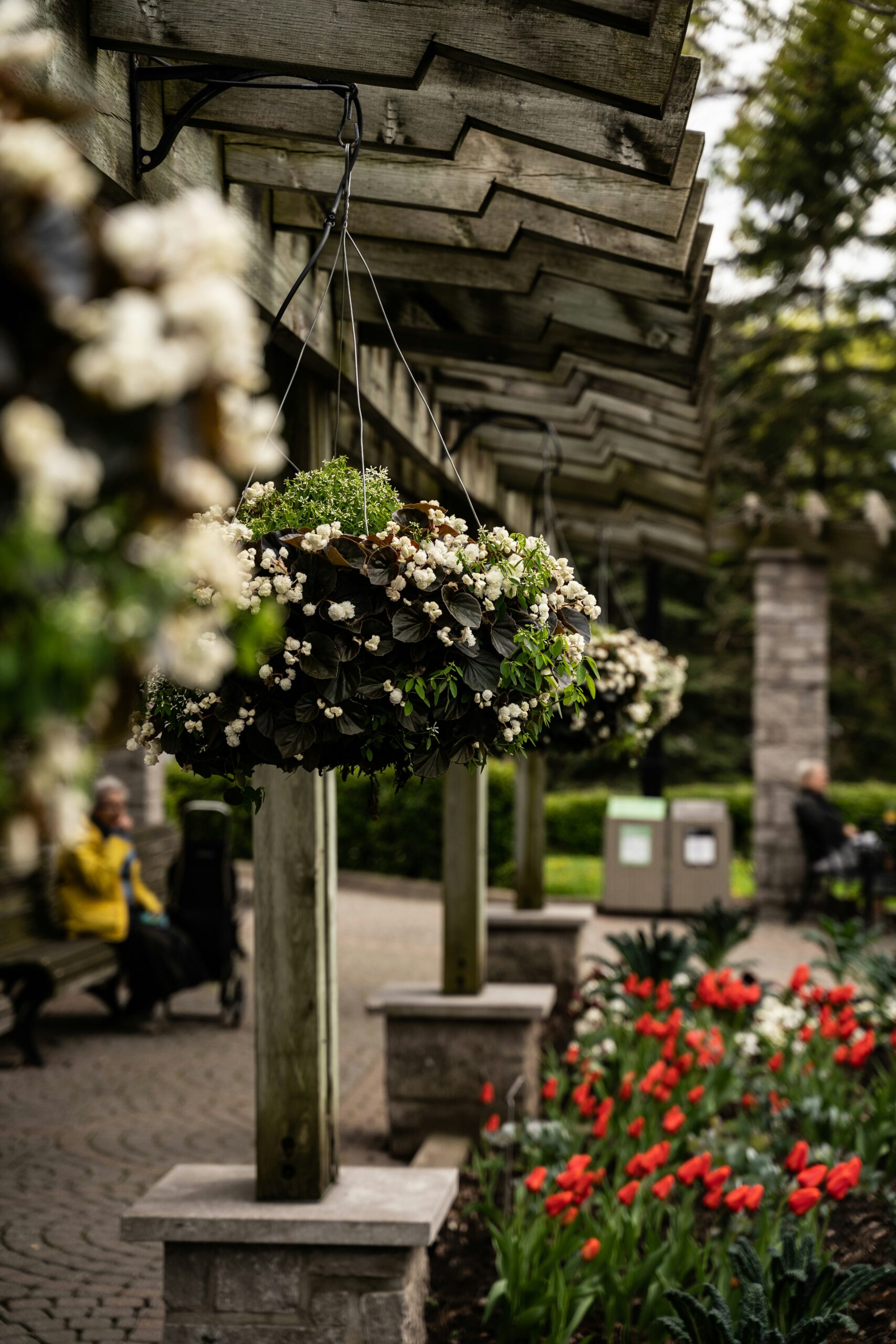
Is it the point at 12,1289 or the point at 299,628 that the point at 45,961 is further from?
the point at 299,628

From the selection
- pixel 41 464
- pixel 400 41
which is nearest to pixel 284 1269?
pixel 400 41

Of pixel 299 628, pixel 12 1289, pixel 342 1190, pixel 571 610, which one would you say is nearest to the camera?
pixel 299 628

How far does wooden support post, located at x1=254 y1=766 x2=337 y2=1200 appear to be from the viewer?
3326 millimetres

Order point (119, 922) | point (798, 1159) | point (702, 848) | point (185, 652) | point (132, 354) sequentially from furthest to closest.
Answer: point (702, 848), point (119, 922), point (798, 1159), point (185, 652), point (132, 354)

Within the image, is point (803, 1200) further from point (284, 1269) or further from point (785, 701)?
point (785, 701)

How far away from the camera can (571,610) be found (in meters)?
2.23

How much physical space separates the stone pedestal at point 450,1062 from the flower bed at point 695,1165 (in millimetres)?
146

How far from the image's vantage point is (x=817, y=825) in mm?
12094

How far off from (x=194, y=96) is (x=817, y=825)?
10.6m

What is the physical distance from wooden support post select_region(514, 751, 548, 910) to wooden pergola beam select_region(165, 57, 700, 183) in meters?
5.84

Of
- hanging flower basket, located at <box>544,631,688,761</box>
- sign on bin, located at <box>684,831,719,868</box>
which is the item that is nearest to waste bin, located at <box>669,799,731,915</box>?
sign on bin, located at <box>684,831,719,868</box>

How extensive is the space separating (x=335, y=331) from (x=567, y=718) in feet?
6.70

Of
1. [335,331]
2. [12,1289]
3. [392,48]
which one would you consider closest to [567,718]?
[335,331]

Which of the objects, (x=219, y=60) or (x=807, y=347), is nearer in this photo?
(x=219, y=60)
